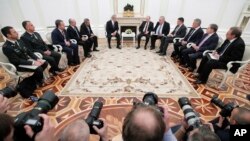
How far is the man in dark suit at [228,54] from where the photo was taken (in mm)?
3029

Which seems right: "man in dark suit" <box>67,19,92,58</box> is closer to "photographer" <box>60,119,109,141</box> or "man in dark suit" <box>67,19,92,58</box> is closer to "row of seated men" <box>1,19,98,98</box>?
"row of seated men" <box>1,19,98,98</box>

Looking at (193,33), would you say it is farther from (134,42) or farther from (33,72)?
(33,72)

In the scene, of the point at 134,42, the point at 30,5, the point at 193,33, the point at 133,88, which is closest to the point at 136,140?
the point at 133,88

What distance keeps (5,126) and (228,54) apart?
3.61 metres

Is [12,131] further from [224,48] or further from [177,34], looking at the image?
[177,34]

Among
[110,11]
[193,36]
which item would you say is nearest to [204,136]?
[193,36]

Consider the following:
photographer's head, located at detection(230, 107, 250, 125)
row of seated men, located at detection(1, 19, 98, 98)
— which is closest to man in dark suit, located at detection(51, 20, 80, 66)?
row of seated men, located at detection(1, 19, 98, 98)

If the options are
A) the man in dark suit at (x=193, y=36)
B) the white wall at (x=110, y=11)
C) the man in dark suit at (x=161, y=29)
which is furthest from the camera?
the white wall at (x=110, y=11)

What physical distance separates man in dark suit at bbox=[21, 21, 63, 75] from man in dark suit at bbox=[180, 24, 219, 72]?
3.22m

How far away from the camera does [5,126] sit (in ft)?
2.80

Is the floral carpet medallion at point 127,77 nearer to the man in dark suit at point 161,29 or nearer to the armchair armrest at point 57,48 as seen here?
the armchair armrest at point 57,48

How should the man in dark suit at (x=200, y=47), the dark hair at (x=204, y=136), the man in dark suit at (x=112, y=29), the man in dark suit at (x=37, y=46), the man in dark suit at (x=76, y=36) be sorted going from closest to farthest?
the dark hair at (x=204, y=136) < the man in dark suit at (x=37, y=46) < the man in dark suit at (x=200, y=47) < the man in dark suit at (x=76, y=36) < the man in dark suit at (x=112, y=29)

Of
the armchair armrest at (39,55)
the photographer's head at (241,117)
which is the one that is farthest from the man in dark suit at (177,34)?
the photographer's head at (241,117)

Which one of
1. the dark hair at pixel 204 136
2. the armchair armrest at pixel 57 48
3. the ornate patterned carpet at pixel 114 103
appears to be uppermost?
the dark hair at pixel 204 136
